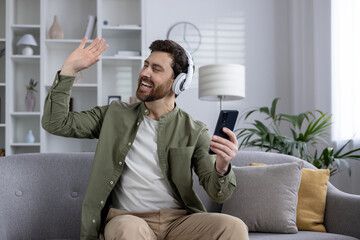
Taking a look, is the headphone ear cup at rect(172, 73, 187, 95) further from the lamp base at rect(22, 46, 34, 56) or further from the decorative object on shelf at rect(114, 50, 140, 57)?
the lamp base at rect(22, 46, 34, 56)

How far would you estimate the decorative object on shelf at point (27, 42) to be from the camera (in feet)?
14.3

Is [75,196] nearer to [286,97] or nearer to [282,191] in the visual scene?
[282,191]

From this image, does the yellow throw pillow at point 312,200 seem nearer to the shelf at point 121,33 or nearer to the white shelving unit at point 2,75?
the shelf at point 121,33

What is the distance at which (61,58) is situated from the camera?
4.68m

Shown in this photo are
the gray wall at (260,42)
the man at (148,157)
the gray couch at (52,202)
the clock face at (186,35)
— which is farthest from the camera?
the clock face at (186,35)

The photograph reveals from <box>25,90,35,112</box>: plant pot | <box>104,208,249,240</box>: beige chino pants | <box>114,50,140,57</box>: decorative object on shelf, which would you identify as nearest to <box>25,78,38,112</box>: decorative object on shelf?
<box>25,90,35,112</box>: plant pot

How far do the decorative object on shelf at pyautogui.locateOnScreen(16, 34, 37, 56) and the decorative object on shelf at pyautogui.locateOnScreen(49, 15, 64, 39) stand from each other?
0.57 ft

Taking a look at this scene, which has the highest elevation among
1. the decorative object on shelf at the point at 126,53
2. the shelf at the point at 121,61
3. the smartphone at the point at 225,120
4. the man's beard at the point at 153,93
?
the decorative object on shelf at the point at 126,53

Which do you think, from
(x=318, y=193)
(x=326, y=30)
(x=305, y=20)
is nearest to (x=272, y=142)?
(x=318, y=193)

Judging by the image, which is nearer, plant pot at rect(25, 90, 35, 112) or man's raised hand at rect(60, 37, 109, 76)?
man's raised hand at rect(60, 37, 109, 76)

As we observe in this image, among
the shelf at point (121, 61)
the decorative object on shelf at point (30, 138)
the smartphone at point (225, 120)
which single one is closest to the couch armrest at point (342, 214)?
the smartphone at point (225, 120)

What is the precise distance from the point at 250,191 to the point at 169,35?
112 inches

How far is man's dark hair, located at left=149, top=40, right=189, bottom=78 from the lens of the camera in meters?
1.90

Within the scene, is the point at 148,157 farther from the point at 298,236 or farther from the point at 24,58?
the point at 24,58
